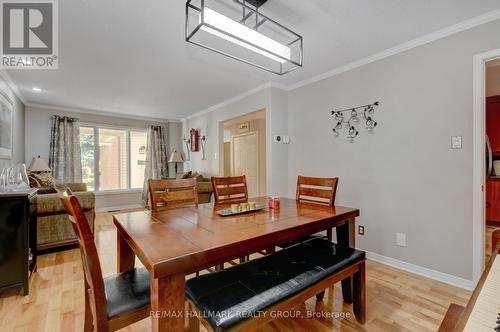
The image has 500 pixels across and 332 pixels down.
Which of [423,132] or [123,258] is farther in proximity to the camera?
[423,132]

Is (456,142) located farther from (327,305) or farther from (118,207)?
(118,207)

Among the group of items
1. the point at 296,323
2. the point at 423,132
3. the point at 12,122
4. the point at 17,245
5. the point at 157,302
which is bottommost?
the point at 296,323

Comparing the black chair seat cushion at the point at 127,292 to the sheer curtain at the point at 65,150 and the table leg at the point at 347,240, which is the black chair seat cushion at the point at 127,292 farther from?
the sheer curtain at the point at 65,150

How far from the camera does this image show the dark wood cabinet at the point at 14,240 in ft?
6.12

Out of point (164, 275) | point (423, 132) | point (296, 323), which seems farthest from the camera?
point (423, 132)

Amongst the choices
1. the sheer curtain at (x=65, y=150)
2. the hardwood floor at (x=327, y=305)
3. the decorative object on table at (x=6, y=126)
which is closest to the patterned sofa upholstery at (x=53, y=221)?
the hardwood floor at (x=327, y=305)

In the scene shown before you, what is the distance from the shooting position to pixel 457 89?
2.11m

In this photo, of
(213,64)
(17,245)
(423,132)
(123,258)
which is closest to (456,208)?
(423,132)

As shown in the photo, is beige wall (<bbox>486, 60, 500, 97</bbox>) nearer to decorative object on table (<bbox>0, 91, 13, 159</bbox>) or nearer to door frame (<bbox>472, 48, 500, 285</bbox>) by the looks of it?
door frame (<bbox>472, 48, 500, 285</bbox>)

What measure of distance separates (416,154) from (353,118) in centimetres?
80

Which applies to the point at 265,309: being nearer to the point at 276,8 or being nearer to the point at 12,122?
the point at 276,8

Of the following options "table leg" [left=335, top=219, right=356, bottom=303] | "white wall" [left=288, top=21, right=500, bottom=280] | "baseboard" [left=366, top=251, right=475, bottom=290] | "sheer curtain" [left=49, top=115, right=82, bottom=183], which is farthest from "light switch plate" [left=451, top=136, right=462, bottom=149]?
"sheer curtain" [left=49, top=115, right=82, bottom=183]

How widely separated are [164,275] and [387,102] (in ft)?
9.00

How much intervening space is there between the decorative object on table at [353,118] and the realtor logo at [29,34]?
3.01 metres
